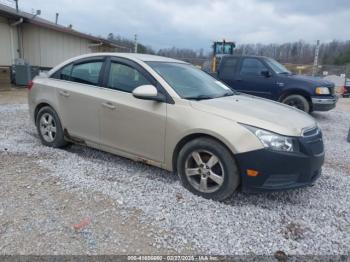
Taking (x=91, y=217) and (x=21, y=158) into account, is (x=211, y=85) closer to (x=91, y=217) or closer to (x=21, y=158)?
(x=91, y=217)

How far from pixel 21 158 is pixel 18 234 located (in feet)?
6.89

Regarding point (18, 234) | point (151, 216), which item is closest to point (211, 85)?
point (151, 216)

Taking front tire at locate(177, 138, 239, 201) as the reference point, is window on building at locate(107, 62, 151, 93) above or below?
above

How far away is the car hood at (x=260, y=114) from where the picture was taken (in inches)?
126

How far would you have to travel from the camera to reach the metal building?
14492mm

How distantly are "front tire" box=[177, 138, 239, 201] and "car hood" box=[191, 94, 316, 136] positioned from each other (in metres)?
0.36

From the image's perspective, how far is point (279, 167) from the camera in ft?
10.3

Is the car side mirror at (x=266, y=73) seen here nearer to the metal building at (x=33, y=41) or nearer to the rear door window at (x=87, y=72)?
the rear door window at (x=87, y=72)

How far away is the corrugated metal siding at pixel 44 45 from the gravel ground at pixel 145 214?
1339cm

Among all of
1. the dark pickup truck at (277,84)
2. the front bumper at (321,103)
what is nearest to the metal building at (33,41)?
the dark pickup truck at (277,84)

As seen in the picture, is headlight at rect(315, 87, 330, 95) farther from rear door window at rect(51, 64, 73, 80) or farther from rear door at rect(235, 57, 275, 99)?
rear door window at rect(51, 64, 73, 80)

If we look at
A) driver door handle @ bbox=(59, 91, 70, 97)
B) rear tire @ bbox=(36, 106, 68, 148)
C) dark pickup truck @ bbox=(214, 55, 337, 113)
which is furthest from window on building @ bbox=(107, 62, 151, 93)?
dark pickup truck @ bbox=(214, 55, 337, 113)

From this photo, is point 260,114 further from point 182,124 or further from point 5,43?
point 5,43

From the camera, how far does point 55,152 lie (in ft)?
16.0
